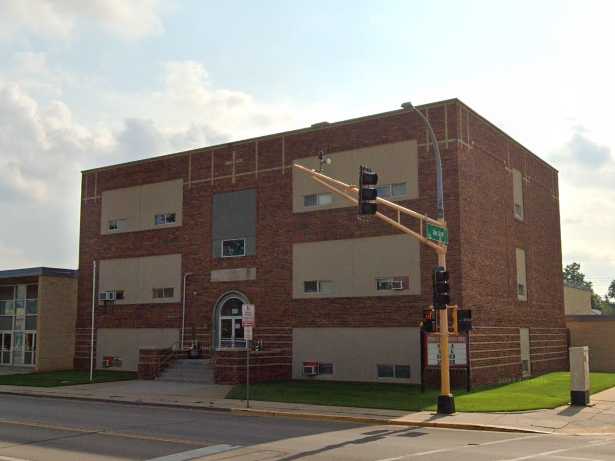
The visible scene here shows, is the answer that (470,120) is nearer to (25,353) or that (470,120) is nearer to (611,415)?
(611,415)

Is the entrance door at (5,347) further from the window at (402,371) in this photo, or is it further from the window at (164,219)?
the window at (402,371)

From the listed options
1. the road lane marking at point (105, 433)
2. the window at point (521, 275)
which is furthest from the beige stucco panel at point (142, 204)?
the road lane marking at point (105, 433)

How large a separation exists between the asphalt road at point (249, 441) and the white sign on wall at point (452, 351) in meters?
10.5

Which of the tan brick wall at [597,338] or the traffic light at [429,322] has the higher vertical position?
the traffic light at [429,322]

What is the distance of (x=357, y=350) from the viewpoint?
1313 inches

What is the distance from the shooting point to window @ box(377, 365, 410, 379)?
105 ft

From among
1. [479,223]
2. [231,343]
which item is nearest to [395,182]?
[479,223]

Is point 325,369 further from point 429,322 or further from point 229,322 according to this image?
point 429,322

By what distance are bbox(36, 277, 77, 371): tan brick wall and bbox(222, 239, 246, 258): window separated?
39.2ft

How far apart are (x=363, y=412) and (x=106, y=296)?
24.8 meters

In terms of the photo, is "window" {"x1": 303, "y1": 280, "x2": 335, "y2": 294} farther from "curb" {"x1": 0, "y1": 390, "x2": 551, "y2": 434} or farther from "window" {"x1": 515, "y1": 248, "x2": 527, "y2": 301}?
"curb" {"x1": 0, "y1": 390, "x2": 551, "y2": 434}

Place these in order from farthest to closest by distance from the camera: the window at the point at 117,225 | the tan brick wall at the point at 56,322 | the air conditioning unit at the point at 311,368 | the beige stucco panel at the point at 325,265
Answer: the window at the point at 117,225
the tan brick wall at the point at 56,322
the air conditioning unit at the point at 311,368
the beige stucco panel at the point at 325,265

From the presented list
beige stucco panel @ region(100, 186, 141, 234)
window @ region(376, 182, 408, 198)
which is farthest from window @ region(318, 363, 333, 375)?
beige stucco panel @ region(100, 186, 141, 234)

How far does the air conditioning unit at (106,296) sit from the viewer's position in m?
42.8
